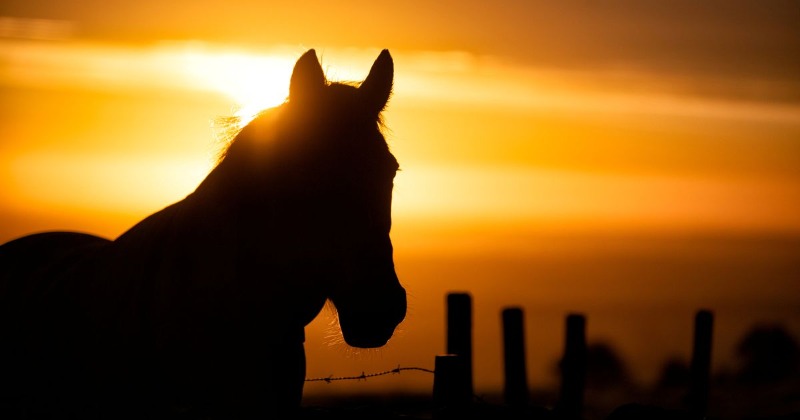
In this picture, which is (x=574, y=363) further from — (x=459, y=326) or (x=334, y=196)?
(x=334, y=196)

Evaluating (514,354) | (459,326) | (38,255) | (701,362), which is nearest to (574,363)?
(514,354)

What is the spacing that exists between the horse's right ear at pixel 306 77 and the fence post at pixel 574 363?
824 cm

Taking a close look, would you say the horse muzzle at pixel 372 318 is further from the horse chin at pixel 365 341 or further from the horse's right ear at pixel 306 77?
the horse's right ear at pixel 306 77

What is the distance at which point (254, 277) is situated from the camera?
374 centimetres

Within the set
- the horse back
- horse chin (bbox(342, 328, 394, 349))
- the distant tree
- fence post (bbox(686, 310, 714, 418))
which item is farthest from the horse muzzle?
the distant tree

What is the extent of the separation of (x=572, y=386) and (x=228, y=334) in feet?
28.7

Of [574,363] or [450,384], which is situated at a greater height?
[450,384]

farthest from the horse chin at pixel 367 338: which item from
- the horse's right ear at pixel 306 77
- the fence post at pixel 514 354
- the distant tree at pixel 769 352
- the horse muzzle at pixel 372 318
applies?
the distant tree at pixel 769 352

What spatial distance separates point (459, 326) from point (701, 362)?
4.46 metres

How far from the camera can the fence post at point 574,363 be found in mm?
11578

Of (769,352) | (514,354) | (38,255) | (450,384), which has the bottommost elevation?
(769,352)

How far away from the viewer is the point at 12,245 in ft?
18.4

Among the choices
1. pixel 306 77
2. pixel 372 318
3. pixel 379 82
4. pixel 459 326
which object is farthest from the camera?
pixel 459 326

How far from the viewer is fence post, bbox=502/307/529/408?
36.9 ft
